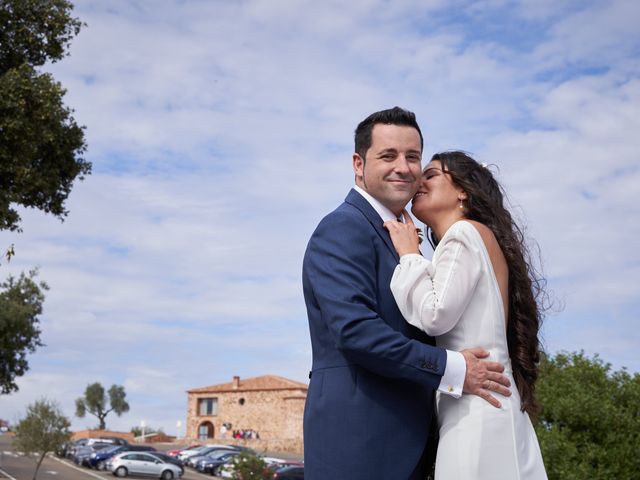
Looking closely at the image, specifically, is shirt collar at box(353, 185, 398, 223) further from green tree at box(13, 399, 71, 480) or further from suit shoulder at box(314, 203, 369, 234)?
green tree at box(13, 399, 71, 480)

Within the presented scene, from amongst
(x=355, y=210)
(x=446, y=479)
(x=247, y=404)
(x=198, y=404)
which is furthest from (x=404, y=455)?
(x=198, y=404)

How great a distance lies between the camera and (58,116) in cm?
1450

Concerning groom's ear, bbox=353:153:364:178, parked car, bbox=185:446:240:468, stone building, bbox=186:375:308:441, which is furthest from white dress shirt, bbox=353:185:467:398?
stone building, bbox=186:375:308:441

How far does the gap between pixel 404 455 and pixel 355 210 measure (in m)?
1.06

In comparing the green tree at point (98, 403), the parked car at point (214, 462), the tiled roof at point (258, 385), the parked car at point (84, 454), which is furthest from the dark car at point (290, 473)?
the green tree at point (98, 403)

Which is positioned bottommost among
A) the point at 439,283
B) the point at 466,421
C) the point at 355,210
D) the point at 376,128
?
the point at 466,421

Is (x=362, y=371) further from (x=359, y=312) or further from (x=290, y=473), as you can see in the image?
(x=290, y=473)

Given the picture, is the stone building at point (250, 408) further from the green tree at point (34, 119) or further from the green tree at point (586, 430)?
the green tree at point (34, 119)

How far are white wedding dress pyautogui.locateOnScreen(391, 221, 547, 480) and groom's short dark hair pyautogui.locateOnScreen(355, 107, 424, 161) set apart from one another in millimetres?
552

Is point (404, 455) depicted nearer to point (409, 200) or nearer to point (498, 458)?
point (498, 458)

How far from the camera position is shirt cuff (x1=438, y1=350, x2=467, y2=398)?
312cm

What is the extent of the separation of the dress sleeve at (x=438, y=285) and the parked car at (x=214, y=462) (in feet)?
137

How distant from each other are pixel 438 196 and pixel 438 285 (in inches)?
24.7

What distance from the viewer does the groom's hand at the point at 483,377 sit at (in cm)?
315
